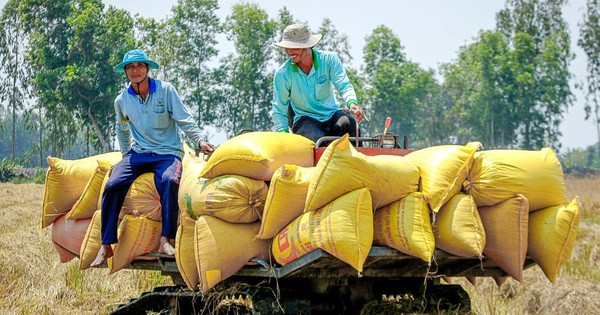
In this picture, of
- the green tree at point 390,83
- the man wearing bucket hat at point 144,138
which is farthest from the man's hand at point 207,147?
the green tree at point 390,83

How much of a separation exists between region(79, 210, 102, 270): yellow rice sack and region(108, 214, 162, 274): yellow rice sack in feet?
0.86

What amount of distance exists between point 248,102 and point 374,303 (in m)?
37.9

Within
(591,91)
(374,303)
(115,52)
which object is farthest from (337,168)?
(591,91)

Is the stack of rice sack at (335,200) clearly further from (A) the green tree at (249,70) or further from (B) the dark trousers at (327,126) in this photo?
(A) the green tree at (249,70)

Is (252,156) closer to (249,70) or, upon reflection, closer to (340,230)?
(340,230)

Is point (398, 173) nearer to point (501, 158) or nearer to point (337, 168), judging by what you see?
point (337, 168)

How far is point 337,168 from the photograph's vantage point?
14.2 ft

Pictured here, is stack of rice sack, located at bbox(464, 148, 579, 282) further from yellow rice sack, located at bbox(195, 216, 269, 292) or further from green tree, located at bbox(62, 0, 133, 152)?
green tree, located at bbox(62, 0, 133, 152)

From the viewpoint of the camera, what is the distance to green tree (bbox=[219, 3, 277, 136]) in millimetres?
42344

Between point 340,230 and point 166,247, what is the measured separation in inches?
61.5

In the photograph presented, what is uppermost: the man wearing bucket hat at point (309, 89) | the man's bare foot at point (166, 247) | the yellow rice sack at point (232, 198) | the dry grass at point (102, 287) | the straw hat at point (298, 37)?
the straw hat at point (298, 37)

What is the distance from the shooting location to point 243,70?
138 ft

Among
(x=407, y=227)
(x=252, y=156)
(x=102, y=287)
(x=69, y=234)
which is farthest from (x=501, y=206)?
(x=102, y=287)

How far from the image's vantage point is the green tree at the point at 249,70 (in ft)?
139
